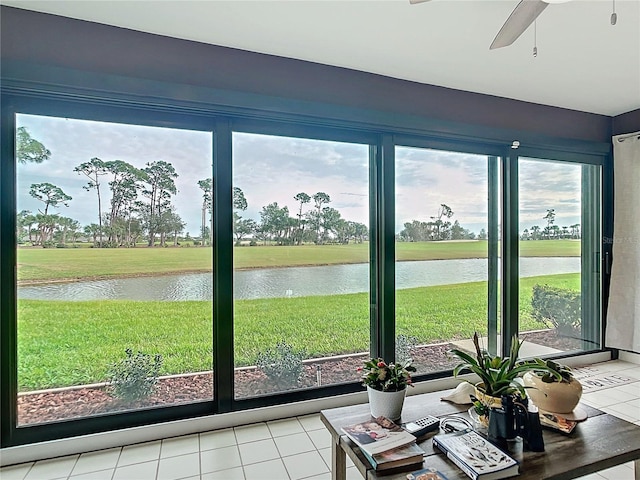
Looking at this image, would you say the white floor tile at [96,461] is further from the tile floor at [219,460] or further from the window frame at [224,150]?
the window frame at [224,150]

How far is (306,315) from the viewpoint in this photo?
116 inches

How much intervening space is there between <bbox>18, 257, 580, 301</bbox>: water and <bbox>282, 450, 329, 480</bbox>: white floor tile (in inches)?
42.3

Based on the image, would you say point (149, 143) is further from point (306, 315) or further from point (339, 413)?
point (339, 413)

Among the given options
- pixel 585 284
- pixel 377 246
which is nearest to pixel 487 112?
pixel 377 246

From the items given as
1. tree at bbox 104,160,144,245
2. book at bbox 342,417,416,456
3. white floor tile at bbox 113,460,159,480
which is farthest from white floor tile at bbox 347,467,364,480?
tree at bbox 104,160,144,245

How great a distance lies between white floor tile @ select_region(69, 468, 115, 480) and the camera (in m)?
2.06

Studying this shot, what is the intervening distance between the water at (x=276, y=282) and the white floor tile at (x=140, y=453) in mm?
904

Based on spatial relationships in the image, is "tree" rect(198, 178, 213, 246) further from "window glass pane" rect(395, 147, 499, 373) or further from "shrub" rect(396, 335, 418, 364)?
"shrub" rect(396, 335, 418, 364)

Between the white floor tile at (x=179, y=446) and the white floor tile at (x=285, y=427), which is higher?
the white floor tile at (x=179, y=446)

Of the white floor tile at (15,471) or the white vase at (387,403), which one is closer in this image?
the white vase at (387,403)

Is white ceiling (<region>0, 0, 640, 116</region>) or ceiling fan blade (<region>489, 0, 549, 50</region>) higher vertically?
white ceiling (<region>0, 0, 640, 116</region>)

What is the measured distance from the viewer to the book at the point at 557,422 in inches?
65.0

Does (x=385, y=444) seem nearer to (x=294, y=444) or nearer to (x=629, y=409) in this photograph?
(x=294, y=444)

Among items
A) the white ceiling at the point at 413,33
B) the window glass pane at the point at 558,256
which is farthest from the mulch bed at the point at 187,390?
the white ceiling at the point at 413,33
